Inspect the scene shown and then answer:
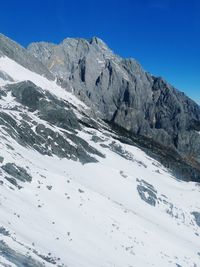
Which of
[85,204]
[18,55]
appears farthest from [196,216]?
[18,55]

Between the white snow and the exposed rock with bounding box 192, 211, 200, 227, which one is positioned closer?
the exposed rock with bounding box 192, 211, 200, 227

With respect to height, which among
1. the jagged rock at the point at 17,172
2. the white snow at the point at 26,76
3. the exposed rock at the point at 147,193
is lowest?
the jagged rock at the point at 17,172

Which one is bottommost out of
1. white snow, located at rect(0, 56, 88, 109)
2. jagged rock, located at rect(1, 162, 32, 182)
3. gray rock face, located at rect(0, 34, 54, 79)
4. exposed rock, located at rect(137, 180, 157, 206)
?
jagged rock, located at rect(1, 162, 32, 182)

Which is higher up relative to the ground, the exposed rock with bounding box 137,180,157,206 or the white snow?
the white snow

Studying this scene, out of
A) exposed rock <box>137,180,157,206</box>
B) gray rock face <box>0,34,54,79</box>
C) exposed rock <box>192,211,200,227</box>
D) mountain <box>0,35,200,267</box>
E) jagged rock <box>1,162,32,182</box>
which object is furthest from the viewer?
gray rock face <box>0,34,54,79</box>

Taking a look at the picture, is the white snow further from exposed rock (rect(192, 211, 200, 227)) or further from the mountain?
exposed rock (rect(192, 211, 200, 227))

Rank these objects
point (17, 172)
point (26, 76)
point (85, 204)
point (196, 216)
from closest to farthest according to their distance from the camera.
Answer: point (17, 172)
point (85, 204)
point (196, 216)
point (26, 76)

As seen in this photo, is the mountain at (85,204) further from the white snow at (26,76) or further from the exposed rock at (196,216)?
the white snow at (26,76)

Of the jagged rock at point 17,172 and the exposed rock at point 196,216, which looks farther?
the exposed rock at point 196,216

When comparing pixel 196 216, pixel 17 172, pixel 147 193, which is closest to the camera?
pixel 17 172

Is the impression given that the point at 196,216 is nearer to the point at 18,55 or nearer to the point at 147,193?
the point at 147,193

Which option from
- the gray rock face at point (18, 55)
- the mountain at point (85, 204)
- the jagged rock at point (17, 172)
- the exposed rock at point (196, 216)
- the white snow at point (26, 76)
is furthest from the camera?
the gray rock face at point (18, 55)

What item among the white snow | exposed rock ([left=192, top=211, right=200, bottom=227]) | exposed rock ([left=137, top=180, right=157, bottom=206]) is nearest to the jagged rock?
exposed rock ([left=137, top=180, right=157, bottom=206])

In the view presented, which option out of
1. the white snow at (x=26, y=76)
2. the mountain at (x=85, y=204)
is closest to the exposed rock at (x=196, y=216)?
the mountain at (x=85, y=204)
